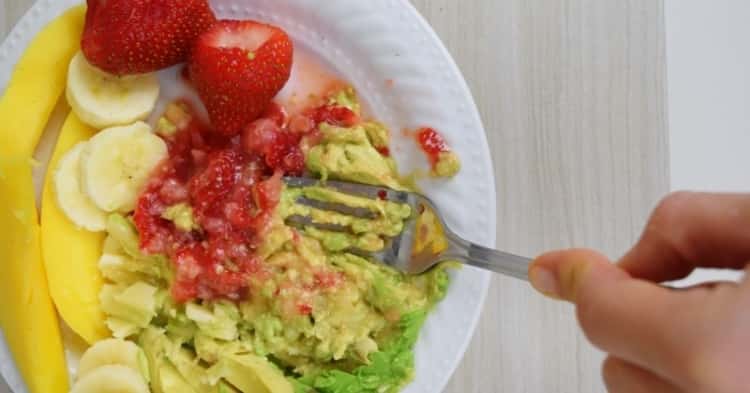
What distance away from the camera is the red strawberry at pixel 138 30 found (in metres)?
1.18

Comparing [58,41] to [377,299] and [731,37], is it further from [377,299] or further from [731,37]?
[731,37]

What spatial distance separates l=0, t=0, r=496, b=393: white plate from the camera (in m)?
1.27

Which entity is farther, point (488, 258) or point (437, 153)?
point (437, 153)

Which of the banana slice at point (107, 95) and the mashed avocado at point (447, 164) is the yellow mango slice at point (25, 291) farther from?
the mashed avocado at point (447, 164)

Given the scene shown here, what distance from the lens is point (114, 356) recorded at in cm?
124

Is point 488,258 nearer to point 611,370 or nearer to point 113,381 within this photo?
point 611,370

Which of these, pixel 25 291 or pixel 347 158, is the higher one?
pixel 347 158

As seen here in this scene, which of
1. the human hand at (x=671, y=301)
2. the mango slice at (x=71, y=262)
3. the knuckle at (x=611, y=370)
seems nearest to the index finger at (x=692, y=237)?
the human hand at (x=671, y=301)

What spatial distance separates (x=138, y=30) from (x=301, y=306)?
1.62 feet

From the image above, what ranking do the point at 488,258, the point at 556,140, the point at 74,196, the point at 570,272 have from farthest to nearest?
the point at 556,140
the point at 74,196
the point at 488,258
the point at 570,272

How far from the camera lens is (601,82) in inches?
58.2

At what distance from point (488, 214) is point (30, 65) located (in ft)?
2.54

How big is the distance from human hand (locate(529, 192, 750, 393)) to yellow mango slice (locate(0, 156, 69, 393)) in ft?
2.71

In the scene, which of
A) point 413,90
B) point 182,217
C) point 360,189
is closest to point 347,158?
point 360,189
